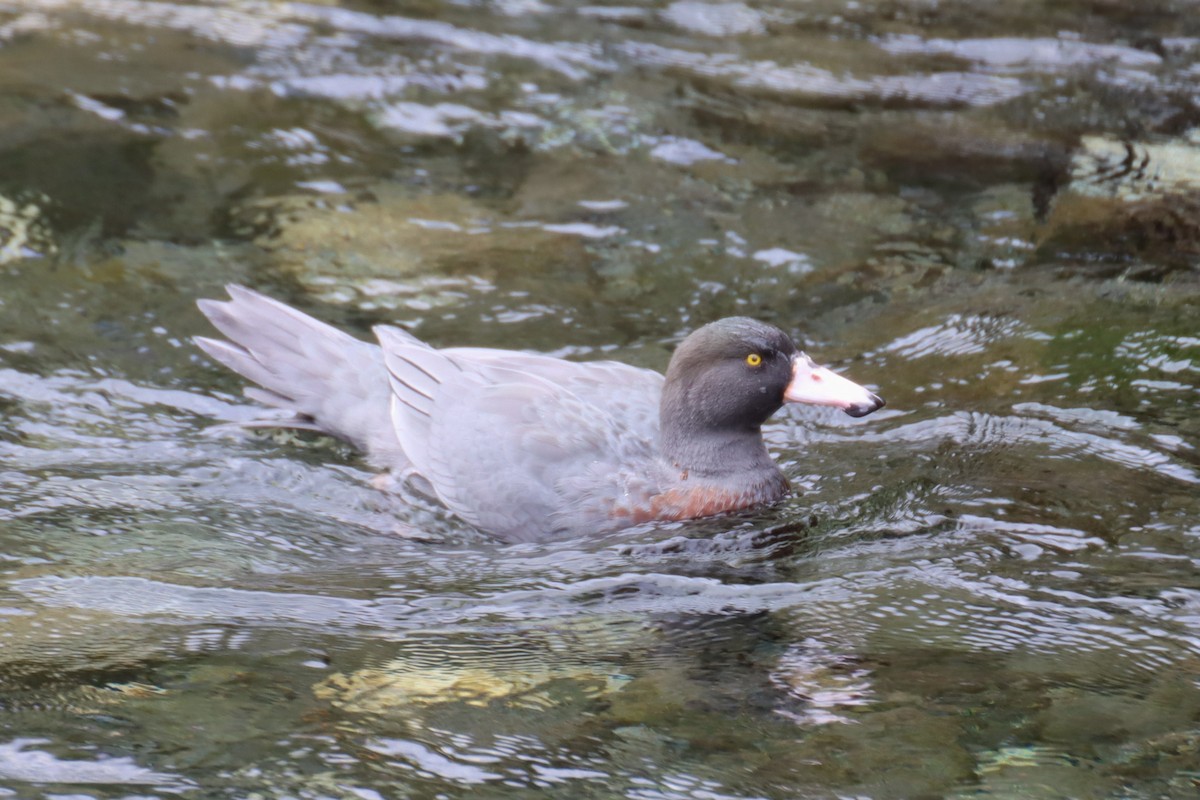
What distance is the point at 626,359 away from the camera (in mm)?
6367

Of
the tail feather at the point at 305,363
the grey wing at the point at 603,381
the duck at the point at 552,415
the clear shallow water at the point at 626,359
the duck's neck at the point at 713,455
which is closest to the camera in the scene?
the clear shallow water at the point at 626,359

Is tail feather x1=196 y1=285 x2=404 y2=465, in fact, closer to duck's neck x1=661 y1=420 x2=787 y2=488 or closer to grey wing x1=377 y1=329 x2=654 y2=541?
grey wing x1=377 y1=329 x2=654 y2=541

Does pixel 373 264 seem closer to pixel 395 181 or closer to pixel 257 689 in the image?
pixel 395 181

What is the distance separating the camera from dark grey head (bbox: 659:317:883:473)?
5.08 meters

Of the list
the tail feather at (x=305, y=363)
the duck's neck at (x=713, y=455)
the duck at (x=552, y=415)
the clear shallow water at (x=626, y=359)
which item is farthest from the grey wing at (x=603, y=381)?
the clear shallow water at (x=626, y=359)

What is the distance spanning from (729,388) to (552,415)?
0.72 m

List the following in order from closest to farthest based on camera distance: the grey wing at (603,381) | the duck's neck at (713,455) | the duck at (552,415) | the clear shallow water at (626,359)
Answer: the clear shallow water at (626,359) < the duck at (552,415) < the duck's neck at (713,455) < the grey wing at (603,381)

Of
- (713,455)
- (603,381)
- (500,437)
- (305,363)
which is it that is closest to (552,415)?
(500,437)

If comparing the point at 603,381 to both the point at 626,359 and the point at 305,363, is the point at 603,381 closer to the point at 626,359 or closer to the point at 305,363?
→ the point at 626,359

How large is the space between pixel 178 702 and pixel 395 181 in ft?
16.0

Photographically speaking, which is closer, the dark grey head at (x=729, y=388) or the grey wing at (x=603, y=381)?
the dark grey head at (x=729, y=388)

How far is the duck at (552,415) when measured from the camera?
5.00m

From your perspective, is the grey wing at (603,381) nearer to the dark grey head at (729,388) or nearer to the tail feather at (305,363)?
the dark grey head at (729,388)

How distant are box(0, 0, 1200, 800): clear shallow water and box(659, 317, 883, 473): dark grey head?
1.02ft
